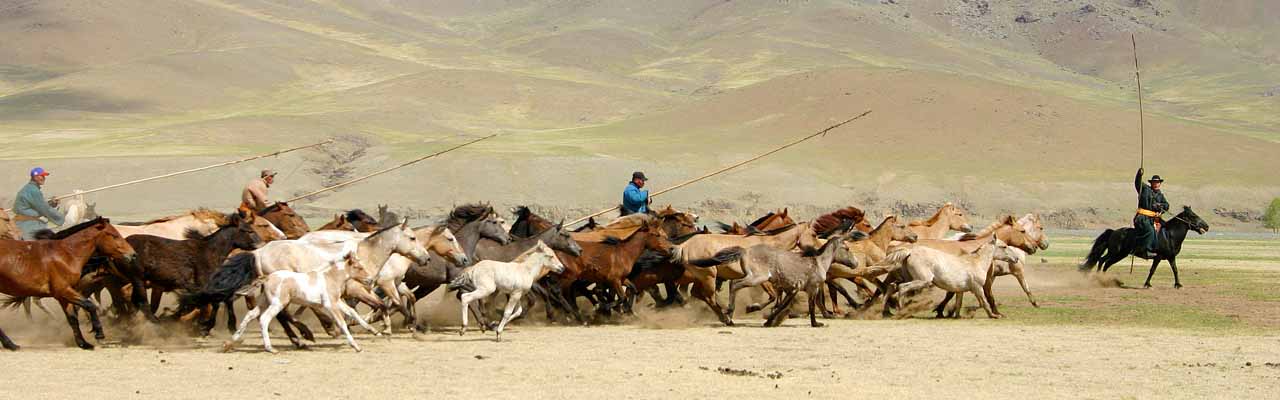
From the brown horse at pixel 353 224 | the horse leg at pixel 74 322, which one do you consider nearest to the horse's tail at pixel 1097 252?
the brown horse at pixel 353 224

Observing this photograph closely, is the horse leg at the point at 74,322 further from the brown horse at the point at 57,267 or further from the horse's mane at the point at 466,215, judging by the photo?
the horse's mane at the point at 466,215

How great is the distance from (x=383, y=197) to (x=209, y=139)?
89.5ft

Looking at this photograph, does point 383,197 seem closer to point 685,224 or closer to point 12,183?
point 12,183

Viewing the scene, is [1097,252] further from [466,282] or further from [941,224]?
[466,282]

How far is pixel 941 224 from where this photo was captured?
2181 cm

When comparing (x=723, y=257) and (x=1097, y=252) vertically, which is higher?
(x=723, y=257)

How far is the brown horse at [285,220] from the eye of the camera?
1736cm

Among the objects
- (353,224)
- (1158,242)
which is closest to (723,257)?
(353,224)

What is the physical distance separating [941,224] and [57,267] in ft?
42.5

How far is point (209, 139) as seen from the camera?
8394 centimetres

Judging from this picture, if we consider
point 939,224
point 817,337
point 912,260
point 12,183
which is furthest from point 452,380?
point 12,183

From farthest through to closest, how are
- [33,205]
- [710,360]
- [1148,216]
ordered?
[1148,216], [33,205], [710,360]

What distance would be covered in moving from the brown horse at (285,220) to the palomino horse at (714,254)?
460 cm

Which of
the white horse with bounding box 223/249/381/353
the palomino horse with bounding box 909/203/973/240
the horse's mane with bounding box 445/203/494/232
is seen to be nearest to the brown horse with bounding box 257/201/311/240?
the horse's mane with bounding box 445/203/494/232
